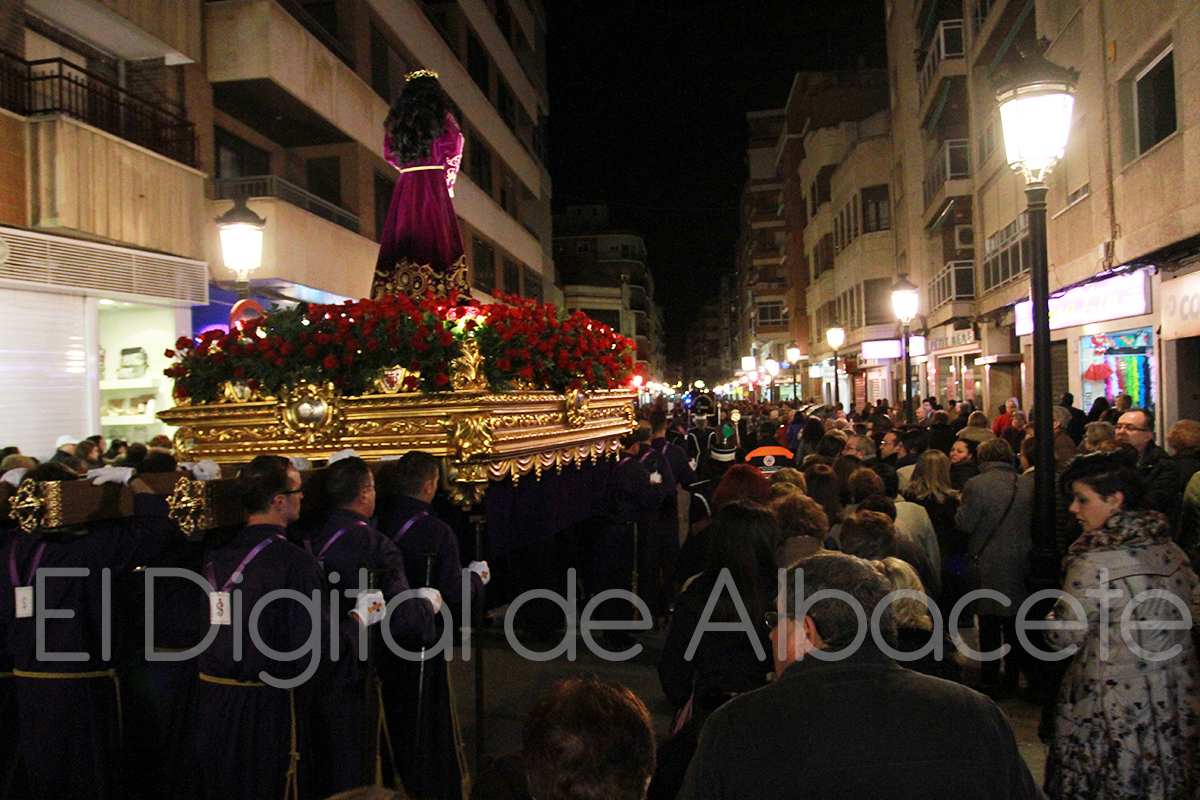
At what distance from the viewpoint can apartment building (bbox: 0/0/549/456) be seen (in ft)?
34.3

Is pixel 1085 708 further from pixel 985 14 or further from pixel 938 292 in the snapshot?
pixel 938 292

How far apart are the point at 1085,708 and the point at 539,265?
101 feet

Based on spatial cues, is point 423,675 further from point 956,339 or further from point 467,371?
point 956,339

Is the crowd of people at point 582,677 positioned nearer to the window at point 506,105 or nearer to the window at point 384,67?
the window at point 384,67

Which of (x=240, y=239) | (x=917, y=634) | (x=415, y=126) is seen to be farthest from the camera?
(x=240, y=239)

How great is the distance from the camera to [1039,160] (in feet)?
19.1

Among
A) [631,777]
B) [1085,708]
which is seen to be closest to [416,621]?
[631,777]

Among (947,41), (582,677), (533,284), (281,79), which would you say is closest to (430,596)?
(582,677)

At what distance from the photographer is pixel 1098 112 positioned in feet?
40.1

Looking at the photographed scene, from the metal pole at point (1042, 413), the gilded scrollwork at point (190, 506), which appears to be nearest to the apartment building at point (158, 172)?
the gilded scrollwork at point (190, 506)

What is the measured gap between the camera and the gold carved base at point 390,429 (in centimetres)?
497

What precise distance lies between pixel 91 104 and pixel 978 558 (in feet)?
39.1

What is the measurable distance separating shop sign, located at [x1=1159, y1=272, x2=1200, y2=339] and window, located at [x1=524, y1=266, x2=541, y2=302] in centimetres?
2347

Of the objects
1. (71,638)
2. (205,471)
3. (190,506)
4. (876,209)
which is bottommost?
(71,638)
